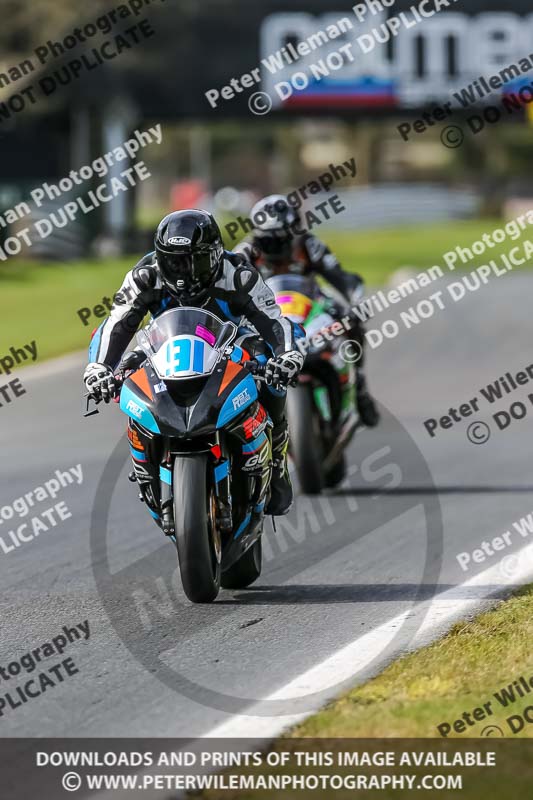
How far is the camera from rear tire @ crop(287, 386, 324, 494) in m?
9.22

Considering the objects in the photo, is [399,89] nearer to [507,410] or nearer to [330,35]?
[330,35]

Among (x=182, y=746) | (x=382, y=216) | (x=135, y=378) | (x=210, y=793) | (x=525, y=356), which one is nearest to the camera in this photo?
(x=210, y=793)

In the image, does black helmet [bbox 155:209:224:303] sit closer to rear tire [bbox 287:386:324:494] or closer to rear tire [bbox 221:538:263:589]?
rear tire [bbox 221:538:263:589]

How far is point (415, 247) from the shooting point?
36.6 m

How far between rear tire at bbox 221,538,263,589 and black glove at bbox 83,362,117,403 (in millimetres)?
1002

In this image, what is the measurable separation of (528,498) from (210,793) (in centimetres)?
546

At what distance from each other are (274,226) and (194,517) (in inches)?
145

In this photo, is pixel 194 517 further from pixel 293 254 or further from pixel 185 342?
pixel 293 254

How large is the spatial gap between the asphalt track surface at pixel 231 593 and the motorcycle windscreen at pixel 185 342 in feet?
3.51

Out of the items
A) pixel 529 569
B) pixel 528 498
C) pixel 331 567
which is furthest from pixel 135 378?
pixel 528 498

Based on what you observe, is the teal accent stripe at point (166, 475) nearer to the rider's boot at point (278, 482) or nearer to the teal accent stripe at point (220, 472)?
the teal accent stripe at point (220, 472)

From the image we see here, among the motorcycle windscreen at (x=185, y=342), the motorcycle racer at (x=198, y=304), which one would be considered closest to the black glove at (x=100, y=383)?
the motorcycle racer at (x=198, y=304)

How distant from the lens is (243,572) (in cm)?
704

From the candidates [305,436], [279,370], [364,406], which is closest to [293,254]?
[364,406]
